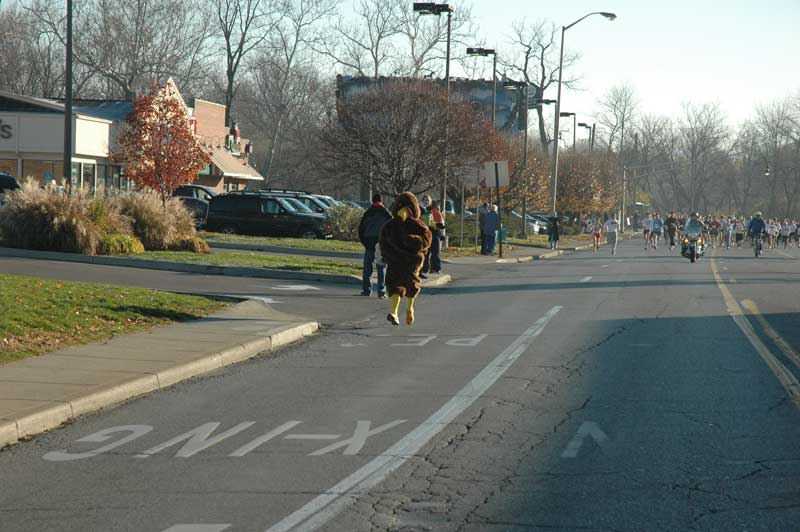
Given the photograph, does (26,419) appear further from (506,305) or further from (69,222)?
(69,222)

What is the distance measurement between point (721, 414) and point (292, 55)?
2523 inches

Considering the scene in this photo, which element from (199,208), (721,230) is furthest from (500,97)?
(199,208)

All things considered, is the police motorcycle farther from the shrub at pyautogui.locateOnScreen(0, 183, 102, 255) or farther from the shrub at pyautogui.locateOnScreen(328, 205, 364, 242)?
the shrub at pyautogui.locateOnScreen(0, 183, 102, 255)

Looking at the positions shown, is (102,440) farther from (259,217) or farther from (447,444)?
(259,217)

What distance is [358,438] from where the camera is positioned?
838 centimetres

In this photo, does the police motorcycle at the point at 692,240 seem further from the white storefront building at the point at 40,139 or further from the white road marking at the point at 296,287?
the white storefront building at the point at 40,139

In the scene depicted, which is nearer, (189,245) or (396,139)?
(189,245)

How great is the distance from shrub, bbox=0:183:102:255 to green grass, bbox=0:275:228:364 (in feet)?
27.9

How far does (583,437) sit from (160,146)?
1484 inches

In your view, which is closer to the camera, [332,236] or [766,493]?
[766,493]

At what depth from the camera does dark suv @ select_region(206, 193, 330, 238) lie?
41.5 meters

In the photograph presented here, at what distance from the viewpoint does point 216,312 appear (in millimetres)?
16469

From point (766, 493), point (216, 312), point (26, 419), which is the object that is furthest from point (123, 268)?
point (766, 493)

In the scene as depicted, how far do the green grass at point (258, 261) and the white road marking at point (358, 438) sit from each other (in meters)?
15.9
